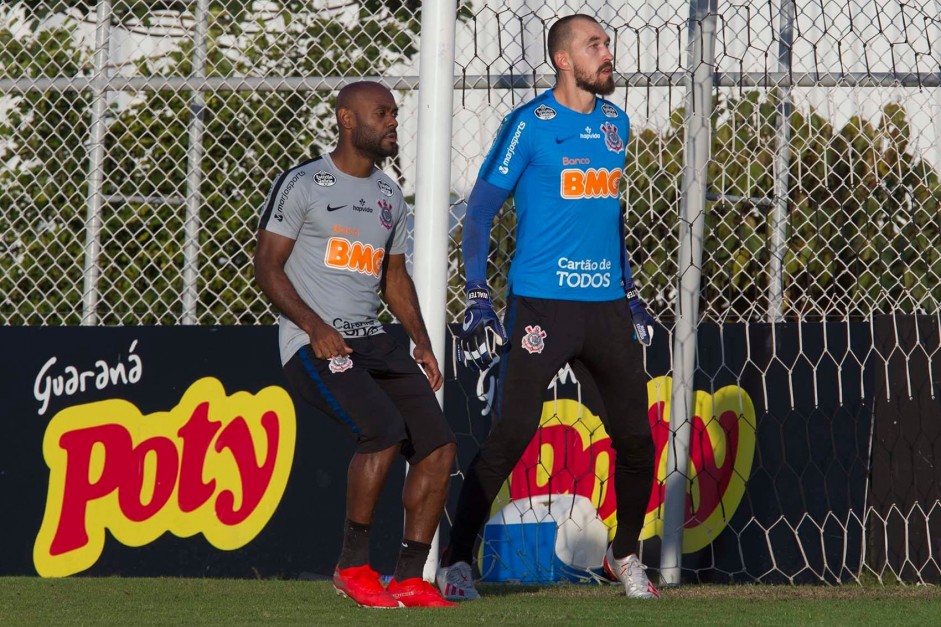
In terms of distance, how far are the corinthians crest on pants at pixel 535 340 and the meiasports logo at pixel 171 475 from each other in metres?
1.61

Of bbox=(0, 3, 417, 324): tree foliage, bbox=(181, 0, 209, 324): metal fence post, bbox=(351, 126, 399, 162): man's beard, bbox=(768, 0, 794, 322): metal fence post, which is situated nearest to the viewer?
bbox=(351, 126, 399, 162): man's beard

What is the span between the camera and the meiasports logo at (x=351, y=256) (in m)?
4.39

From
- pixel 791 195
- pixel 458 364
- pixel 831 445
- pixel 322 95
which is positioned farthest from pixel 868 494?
pixel 322 95

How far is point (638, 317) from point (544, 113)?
754mm

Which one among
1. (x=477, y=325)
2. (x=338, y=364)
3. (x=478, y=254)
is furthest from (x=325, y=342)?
(x=478, y=254)

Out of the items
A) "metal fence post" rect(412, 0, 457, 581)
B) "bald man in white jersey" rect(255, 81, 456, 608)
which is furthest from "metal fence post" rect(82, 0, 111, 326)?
"bald man in white jersey" rect(255, 81, 456, 608)

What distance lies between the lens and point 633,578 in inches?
186

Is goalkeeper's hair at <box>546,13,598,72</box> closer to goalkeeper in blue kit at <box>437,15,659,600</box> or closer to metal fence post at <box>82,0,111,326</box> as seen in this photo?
goalkeeper in blue kit at <box>437,15,659,600</box>

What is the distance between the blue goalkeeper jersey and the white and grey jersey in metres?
0.50

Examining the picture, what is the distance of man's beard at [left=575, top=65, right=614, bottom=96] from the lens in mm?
4695

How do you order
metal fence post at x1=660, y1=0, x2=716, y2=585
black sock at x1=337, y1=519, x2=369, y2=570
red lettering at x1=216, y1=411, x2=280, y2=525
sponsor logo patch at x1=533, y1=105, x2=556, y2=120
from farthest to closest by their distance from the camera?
red lettering at x1=216, y1=411, x2=280, y2=525 → metal fence post at x1=660, y1=0, x2=716, y2=585 → sponsor logo patch at x1=533, y1=105, x2=556, y2=120 → black sock at x1=337, y1=519, x2=369, y2=570

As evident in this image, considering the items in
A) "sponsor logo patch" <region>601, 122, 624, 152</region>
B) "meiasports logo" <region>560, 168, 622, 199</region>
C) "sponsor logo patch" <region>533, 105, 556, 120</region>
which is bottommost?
"meiasports logo" <region>560, 168, 622, 199</region>

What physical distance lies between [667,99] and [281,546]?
7.92 feet

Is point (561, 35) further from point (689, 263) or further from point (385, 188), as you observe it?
point (689, 263)
